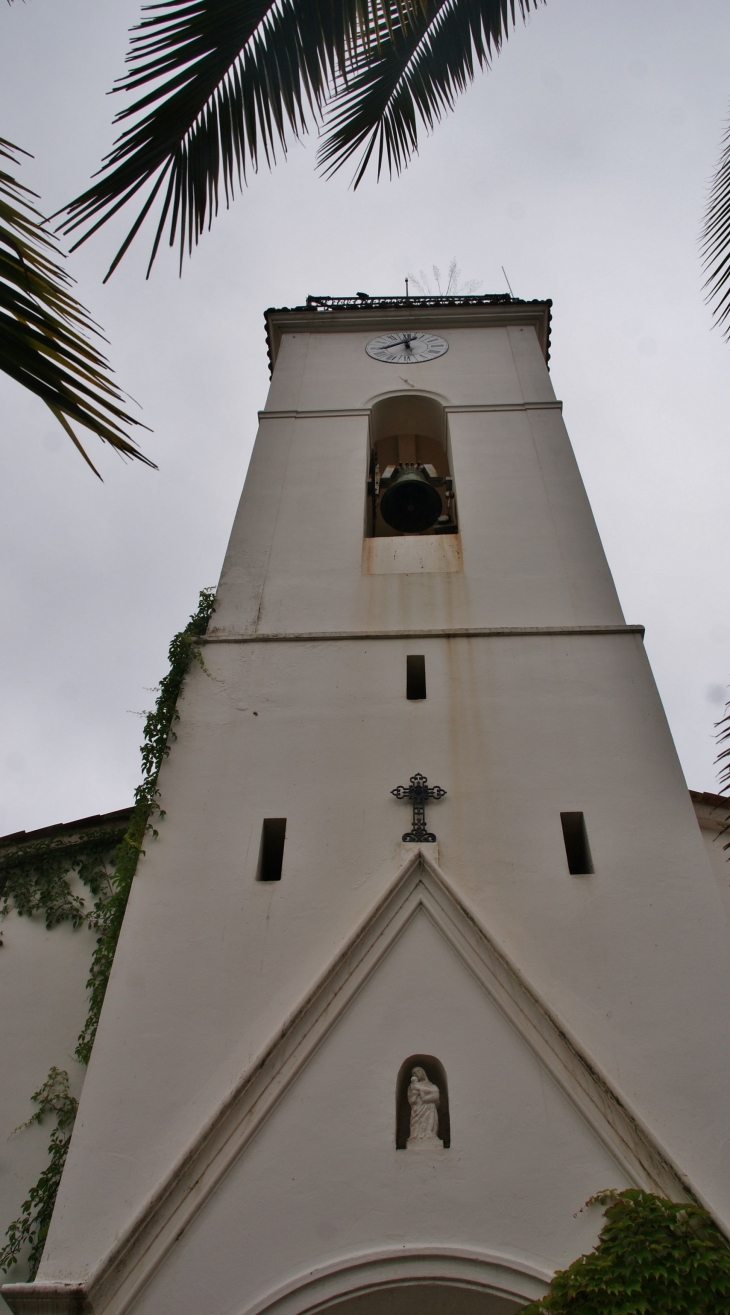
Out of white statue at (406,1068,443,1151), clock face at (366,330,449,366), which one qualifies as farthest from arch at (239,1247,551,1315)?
clock face at (366,330,449,366)

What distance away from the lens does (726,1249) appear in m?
4.59

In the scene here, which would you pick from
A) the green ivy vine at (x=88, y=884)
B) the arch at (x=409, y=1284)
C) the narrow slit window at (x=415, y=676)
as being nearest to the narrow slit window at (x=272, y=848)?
the green ivy vine at (x=88, y=884)

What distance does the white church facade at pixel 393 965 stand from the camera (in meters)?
5.03

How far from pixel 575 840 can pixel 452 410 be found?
6900 millimetres

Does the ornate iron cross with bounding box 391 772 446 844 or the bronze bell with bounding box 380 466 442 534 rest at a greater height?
the bronze bell with bounding box 380 466 442 534

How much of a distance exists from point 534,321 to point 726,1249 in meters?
12.7

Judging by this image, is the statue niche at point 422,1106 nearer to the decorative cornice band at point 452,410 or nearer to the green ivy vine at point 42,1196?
the green ivy vine at point 42,1196

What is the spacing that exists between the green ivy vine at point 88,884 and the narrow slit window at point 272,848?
2.72ft

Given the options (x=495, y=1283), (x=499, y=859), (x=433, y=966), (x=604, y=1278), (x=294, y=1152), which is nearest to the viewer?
(x=604, y=1278)

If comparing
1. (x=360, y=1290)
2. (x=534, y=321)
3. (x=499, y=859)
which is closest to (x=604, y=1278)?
(x=360, y=1290)

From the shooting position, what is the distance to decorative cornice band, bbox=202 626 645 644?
333 inches

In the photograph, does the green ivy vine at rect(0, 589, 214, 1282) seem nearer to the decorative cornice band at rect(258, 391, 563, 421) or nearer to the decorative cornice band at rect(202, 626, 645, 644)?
the decorative cornice band at rect(202, 626, 645, 644)

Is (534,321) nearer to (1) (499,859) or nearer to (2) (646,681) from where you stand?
(2) (646,681)

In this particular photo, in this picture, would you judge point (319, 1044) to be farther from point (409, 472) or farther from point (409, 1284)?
point (409, 472)
